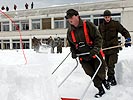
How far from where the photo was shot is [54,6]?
130 feet

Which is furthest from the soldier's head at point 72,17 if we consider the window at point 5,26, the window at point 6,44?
the window at point 5,26

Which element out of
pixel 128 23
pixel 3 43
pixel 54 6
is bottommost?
pixel 3 43

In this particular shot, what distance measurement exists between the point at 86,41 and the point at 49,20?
1413 inches

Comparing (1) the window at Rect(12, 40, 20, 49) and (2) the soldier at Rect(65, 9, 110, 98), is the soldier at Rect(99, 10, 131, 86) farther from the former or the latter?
(1) the window at Rect(12, 40, 20, 49)

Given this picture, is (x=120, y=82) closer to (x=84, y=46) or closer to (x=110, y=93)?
(x=110, y=93)

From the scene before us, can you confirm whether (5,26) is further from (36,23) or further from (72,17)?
(72,17)

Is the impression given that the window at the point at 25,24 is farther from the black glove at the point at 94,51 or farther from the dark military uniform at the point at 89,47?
the black glove at the point at 94,51

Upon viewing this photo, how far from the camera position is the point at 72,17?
4816mm

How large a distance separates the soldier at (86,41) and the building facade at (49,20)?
29925mm

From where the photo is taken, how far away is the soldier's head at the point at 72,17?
476 cm

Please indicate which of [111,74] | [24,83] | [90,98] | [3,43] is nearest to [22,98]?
[24,83]

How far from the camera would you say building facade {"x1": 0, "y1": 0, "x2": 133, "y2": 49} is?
114 ft

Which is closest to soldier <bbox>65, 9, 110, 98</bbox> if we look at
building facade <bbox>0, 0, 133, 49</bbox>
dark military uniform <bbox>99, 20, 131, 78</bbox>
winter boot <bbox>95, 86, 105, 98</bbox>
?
winter boot <bbox>95, 86, 105, 98</bbox>

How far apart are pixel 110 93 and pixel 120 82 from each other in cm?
93
